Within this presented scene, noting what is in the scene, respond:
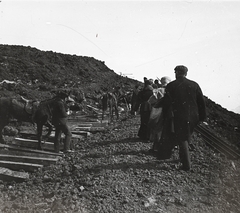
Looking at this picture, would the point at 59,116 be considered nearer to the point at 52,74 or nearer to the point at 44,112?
the point at 44,112

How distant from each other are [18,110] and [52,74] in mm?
25243

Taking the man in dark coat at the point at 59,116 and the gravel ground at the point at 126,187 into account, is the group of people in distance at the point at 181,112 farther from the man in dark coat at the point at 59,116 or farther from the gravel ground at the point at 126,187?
the man in dark coat at the point at 59,116

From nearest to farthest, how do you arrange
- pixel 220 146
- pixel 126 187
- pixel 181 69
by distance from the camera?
pixel 126 187 < pixel 181 69 < pixel 220 146

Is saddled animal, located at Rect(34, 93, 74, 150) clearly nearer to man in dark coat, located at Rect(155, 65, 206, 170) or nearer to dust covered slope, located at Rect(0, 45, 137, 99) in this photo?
man in dark coat, located at Rect(155, 65, 206, 170)

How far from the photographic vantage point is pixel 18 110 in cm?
734

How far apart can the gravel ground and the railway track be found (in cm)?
113

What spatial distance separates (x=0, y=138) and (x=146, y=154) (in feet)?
12.8

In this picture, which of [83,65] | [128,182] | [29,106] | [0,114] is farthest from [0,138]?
[83,65]

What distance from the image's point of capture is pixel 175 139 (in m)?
5.04

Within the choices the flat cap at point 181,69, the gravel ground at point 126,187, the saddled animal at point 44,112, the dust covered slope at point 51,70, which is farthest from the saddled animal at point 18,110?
the dust covered slope at point 51,70

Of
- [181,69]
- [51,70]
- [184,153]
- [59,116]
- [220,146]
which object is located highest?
[51,70]

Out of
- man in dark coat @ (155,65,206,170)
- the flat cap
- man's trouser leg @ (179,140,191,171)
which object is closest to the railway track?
man's trouser leg @ (179,140,191,171)

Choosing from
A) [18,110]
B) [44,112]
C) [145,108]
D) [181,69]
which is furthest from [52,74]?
[181,69]

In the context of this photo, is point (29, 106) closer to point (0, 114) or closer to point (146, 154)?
point (0, 114)
